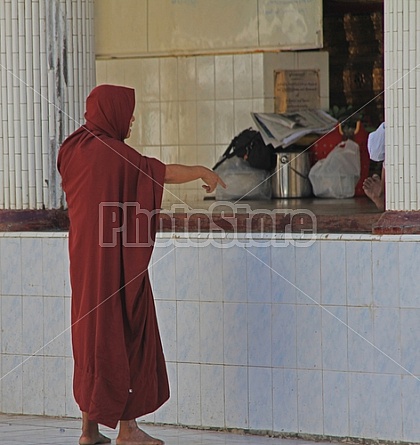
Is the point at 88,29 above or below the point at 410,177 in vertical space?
above

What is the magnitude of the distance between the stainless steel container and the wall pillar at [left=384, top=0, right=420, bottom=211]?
2.76 m

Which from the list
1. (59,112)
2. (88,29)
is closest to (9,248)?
(59,112)

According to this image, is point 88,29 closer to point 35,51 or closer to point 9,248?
point 35,51

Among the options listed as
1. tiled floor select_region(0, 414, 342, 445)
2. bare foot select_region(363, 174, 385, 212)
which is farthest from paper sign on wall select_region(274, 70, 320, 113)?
tiled floor select_region(0, 414, 342, 445)

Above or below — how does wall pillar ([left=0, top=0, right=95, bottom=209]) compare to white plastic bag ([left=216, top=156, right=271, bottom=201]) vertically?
above

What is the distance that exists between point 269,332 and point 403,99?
1333mm

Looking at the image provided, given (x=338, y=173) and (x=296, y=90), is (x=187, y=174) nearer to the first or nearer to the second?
(x=338, y=173)

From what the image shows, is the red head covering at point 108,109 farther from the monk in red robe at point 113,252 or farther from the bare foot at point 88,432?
the bare foot at point 88,432

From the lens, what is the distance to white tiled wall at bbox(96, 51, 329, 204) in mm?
8609

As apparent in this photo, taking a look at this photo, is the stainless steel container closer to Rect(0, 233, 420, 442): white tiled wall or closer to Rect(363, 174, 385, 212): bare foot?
Rect(363, 174, 385, 212): bare foot

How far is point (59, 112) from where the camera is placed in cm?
625

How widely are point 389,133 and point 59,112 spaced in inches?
75.7

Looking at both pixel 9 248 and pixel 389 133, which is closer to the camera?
pixel 389 133

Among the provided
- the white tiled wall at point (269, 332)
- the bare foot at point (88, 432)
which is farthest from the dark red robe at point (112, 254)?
the white tiled wall at point (269, 332)
